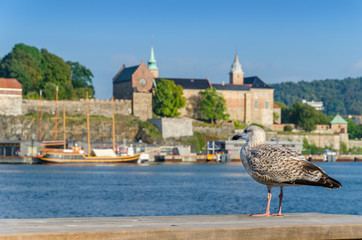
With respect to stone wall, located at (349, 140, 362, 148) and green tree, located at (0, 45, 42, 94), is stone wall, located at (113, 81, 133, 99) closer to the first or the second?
green tree, located at (0, 45, 42, 94)

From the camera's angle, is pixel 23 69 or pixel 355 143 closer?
pixel 23 69

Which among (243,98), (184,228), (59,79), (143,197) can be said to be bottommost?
(143,197)

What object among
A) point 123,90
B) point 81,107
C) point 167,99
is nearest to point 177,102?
point 167,99

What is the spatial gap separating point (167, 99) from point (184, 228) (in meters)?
109

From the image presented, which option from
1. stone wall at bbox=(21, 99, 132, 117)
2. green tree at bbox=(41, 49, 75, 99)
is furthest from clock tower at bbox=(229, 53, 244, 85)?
green tree at bbox=(41, 49, 75, 99)

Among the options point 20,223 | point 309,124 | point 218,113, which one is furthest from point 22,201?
point 309,124

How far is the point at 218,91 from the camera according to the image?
12744 centimetres

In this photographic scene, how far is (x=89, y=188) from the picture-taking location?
5572cm

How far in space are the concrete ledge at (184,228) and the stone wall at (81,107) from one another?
330 ft

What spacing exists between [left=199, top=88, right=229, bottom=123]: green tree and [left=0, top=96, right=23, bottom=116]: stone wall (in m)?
32.9

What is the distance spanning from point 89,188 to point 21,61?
6393cm

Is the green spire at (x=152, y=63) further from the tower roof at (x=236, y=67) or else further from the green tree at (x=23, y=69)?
the green tree at (x=23, y=69)

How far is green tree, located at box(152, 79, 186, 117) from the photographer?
375ft

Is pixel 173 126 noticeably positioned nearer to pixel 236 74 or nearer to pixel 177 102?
pixel 177 102
